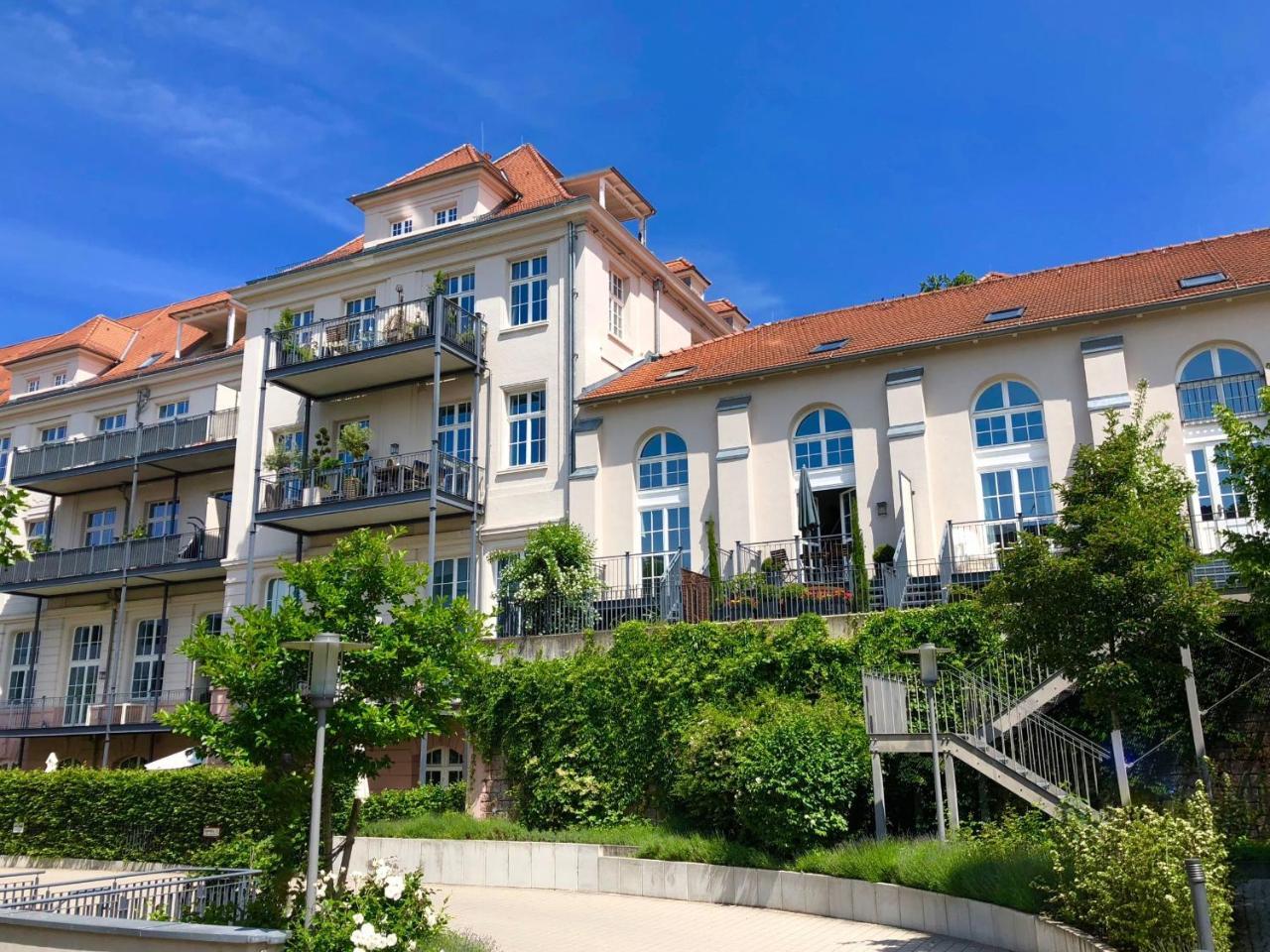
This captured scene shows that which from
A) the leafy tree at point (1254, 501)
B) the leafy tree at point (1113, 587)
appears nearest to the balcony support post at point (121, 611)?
the leafy tree at point (1113, 587)

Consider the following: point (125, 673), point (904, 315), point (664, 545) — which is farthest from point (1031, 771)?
point (125, 673)

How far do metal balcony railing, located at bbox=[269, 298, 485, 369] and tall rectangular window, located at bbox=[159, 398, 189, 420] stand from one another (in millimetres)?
6760

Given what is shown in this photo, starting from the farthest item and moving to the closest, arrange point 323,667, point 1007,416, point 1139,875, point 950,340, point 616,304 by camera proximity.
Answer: point 616,304 < point 950,340 < point 1007,416 < point 323,667 < point 1139,875

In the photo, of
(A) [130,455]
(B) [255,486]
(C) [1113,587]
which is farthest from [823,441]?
(A) [130,455]

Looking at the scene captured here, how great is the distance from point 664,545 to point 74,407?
2036cm

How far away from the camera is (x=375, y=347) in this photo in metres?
24.8

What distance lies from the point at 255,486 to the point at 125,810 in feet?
25.6

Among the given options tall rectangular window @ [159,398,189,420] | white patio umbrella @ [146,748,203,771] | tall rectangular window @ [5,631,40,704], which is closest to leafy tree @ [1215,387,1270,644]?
white patio umbrella @ [146,748,203,771]

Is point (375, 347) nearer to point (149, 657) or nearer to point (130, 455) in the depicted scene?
point (130, 455)

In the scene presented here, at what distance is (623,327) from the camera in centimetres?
2702

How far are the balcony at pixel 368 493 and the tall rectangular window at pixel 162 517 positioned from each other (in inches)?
241

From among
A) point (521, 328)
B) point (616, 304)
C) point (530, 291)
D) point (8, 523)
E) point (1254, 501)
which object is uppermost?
point (616, 304)

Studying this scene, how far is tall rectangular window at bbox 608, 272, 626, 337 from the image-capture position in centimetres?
2642

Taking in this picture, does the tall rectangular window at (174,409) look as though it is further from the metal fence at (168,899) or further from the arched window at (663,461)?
the metal fence at (168,899)
